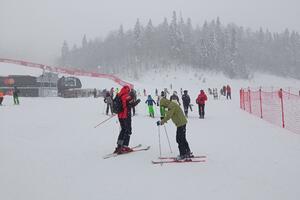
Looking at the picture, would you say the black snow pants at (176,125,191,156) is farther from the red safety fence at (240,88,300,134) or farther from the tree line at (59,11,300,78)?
the tree line at (59,11,300,78)

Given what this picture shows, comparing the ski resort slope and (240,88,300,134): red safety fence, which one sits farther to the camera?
(240,88,300,134): red safety fence

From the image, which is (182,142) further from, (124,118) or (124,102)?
(124,102)

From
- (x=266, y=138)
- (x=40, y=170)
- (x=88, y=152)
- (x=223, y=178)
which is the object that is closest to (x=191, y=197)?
(x=223, y=178)

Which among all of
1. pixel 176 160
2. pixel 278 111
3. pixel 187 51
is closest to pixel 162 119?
pixel 176 160

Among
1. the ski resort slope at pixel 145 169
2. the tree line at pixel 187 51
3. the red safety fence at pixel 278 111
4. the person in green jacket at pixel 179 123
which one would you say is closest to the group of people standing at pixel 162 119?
the person in green jacket at pixel 179 123

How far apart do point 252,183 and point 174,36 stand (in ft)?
306

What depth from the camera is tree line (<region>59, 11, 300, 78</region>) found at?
9781cm

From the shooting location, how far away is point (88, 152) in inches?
362

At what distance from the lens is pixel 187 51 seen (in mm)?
102562

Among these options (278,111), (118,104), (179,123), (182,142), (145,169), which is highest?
(118,104)

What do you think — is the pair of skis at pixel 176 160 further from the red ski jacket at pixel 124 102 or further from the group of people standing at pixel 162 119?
the red ski jacket at pixel 124 102

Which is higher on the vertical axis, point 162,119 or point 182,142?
point 162,119

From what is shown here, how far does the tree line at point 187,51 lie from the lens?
321ft

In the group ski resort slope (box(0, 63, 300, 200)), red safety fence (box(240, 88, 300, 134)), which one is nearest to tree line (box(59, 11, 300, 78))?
red safety fence (box(240, 88, 300, 134))
